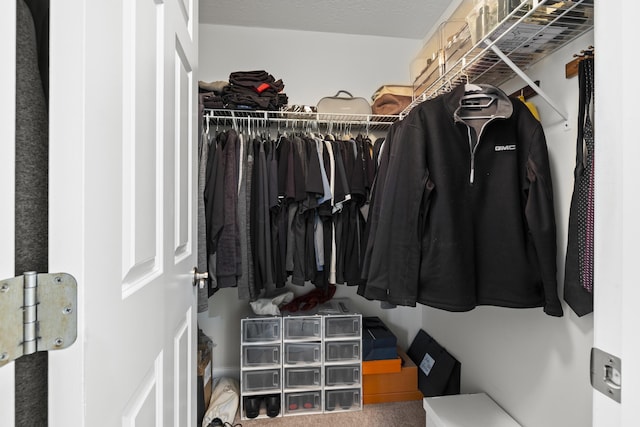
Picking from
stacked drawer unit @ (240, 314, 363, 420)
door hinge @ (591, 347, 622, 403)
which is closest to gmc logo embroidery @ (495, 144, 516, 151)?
door hinge @ (591, 347, 622, 403)

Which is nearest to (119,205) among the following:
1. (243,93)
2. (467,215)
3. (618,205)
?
(618,205)

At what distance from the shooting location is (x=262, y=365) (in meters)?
1.81

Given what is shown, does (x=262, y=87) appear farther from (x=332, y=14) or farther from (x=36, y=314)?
(x=36, y=314)

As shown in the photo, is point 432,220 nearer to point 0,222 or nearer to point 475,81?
point 475,81

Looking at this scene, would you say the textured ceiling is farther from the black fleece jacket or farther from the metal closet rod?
the black fleece jacket

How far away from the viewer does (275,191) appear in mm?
1666

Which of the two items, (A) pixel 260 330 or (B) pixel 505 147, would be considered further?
(A) pixel 260 330

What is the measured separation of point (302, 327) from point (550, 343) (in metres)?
1.28

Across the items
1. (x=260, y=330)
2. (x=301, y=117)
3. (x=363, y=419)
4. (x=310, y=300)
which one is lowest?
(x=363, y=419)

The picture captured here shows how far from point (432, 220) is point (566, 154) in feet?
1.92

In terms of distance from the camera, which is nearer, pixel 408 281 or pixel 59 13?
pixel 59 13

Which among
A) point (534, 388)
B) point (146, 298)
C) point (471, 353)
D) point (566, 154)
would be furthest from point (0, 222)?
point (471, 353)

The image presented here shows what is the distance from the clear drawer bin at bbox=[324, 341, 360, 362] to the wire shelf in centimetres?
162

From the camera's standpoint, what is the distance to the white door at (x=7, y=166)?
10.7 inches
